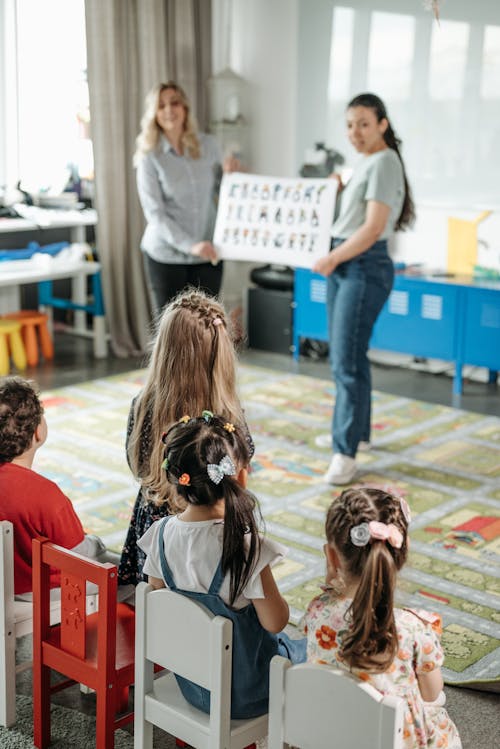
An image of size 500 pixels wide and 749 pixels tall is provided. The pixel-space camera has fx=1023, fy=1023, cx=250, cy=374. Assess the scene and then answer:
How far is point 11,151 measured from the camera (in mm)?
6359

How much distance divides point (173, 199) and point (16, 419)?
2473 mm

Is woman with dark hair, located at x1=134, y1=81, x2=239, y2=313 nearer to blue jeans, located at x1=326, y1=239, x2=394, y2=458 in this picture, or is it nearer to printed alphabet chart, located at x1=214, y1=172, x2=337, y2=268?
printed alphabet chart, located at x1=214, y1=172, x2=337, y2=268

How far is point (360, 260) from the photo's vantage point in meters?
3.79

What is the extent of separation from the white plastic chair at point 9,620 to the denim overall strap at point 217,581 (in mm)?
498

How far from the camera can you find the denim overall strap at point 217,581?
185 cm

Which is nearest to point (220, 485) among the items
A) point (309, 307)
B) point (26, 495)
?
point (26, 495)

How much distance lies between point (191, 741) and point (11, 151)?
16.8ft

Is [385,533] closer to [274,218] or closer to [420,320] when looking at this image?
[274,218]

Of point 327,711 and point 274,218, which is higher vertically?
point 274,218

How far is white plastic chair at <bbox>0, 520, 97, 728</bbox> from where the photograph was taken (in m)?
2.13

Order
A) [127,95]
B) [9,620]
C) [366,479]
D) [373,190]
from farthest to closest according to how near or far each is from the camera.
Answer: [127,95]
[366,479]
[373,190]
[9,620]

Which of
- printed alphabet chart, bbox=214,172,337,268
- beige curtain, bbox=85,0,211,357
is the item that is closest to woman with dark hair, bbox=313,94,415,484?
printed alphabet chart, bbox=214,172,337,268

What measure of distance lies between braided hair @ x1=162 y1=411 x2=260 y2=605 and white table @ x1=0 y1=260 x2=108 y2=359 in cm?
360

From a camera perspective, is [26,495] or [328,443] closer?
[26,495]
